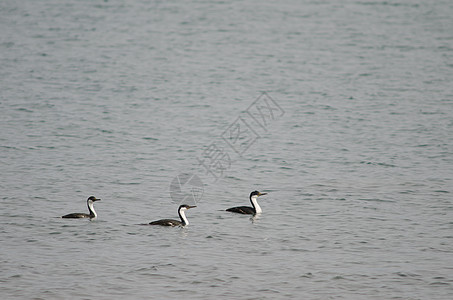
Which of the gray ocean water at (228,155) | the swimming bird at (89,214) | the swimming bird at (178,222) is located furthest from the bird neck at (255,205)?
the swimming bird at (89,214)

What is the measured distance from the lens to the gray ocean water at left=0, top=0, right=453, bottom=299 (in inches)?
632

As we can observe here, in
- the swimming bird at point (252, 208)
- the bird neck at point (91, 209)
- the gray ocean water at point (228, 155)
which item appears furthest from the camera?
the swimming bird at point (252, 208)

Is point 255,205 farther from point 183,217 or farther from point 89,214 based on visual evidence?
point 89,214

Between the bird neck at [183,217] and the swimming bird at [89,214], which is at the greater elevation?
the swimming bird at [89,214]

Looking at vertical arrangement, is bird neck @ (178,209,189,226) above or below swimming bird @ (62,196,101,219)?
below

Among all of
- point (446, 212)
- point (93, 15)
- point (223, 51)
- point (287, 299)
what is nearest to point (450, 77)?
point (223, 51)

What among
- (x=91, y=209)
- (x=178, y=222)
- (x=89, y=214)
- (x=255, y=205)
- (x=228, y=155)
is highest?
(x=228, y=155)

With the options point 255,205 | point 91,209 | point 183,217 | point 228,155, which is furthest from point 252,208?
point 228,155

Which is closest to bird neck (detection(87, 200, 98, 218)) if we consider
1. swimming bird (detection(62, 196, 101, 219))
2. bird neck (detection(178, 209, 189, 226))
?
swimming bird (detection(62, 196, 101, 219))

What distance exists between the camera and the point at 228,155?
2914cm

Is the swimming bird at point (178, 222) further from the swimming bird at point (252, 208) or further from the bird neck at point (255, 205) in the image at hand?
the bird neck at point (255, 205)

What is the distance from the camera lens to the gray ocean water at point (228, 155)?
16062 millimetres

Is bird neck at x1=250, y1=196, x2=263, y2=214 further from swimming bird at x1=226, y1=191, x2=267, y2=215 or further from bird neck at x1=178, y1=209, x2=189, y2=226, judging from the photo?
bird neck at x1=178, y1=209, x2=189, y2=226

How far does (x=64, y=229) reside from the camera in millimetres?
18625
